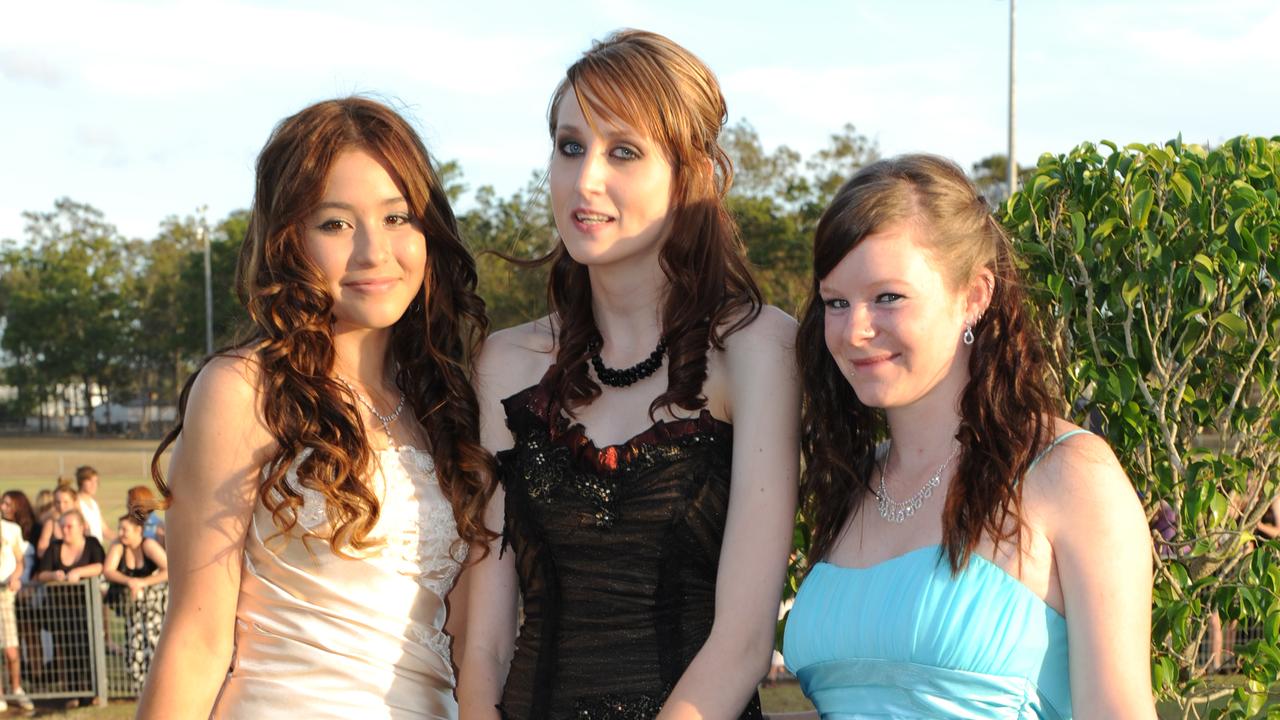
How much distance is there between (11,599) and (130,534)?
109cm

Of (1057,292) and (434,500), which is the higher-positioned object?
(1057,292)

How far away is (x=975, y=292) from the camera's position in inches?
109

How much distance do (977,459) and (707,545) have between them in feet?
2.18

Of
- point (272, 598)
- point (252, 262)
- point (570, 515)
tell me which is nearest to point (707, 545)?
point (570, 515)

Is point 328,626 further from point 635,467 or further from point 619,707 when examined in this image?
point 635,467

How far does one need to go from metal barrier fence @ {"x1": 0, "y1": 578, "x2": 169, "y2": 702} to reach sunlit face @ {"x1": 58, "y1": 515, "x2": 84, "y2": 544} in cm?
55

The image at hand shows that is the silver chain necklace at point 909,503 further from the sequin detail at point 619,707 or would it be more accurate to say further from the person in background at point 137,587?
the person in background at point 137,587

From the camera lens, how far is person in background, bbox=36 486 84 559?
37.7ft

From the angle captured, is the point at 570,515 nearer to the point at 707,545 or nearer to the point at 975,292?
the point at 707,545

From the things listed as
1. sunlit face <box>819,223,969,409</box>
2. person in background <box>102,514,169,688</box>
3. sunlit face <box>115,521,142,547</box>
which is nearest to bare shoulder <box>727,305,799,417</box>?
sunlit face <box>819,223,969,409</box>

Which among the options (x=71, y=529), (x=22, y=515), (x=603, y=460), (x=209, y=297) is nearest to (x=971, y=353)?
(x=603, y=460)

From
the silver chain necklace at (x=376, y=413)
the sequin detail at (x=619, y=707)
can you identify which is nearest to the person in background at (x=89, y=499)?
the silver chain necklace at (x=376, y=413)

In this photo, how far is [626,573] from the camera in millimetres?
2963

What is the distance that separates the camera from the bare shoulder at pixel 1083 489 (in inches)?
96.7
